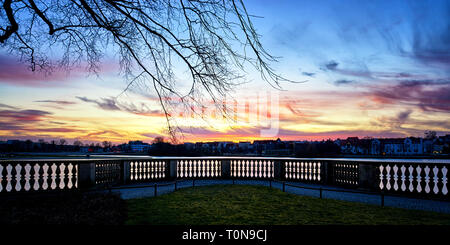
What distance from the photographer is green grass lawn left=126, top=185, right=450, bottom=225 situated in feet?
23.0

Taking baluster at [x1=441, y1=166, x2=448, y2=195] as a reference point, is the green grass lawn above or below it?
below

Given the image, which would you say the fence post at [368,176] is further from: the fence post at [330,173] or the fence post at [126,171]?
the fence post at [126,171]

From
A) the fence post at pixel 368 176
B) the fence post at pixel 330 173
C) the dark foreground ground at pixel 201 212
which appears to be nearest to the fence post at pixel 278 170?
the fence post at pixel 330 173

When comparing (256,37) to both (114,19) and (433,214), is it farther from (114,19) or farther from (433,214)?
(433,214)

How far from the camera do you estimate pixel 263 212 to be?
7.99 meters

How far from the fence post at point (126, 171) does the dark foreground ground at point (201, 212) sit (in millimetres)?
7490

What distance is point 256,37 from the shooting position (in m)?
5.48

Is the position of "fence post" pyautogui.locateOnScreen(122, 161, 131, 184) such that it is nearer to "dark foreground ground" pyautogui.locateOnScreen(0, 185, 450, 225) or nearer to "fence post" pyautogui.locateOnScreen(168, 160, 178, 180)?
"fence post" pyautogui.locateOnScreen(168, 160, 178, 180)

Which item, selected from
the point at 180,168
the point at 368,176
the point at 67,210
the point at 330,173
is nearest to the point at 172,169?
the point at 180,168

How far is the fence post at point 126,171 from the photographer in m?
16.8

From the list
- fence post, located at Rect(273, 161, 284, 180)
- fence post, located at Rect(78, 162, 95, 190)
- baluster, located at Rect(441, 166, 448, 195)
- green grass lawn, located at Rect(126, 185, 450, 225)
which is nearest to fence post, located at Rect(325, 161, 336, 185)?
fence post, located at Rect(273, 161, 284, 180)

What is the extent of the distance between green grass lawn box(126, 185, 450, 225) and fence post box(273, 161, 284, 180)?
22.5 feet
